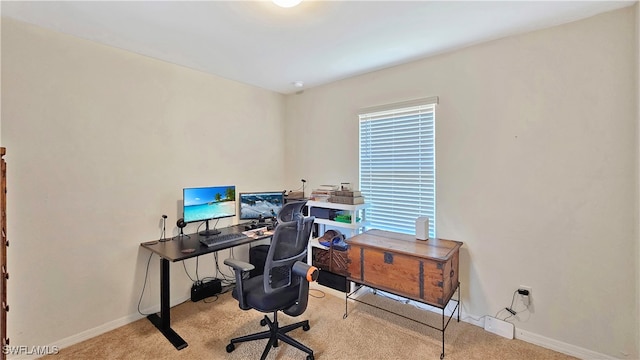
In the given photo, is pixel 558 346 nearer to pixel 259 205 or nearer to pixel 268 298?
pixel 268 298

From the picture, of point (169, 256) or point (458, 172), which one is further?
point (458, 172)

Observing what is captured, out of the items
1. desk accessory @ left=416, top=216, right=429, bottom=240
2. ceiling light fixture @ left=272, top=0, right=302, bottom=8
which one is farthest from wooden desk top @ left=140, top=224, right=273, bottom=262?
ceiling light fixture @ left=272, top=0, right=302, bottom=8

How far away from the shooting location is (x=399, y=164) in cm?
293

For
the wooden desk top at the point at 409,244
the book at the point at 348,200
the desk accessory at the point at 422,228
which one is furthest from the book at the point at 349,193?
the desk accessory at the point at 422,228

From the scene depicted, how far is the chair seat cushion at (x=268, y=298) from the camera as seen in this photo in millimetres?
1893

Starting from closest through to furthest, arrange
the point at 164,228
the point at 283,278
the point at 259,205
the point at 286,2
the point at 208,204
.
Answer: the point at 286,2 → the point at 283,278 → the point at 164,228 → the point at 208,204 → the point at 259,205

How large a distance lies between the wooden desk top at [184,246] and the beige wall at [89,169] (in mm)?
171

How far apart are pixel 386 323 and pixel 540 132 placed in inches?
81.7

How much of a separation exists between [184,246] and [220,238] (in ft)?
1.05

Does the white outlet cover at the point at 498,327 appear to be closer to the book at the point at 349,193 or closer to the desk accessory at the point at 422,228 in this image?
the desk accessory at the point at 422,228

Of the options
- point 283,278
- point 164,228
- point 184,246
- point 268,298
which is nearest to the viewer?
point 268,298

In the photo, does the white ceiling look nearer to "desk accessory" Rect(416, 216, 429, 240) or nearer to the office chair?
the office chair

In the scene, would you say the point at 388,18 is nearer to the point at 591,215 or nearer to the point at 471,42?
the point at 471,42

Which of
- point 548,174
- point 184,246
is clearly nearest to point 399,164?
point 548,174
